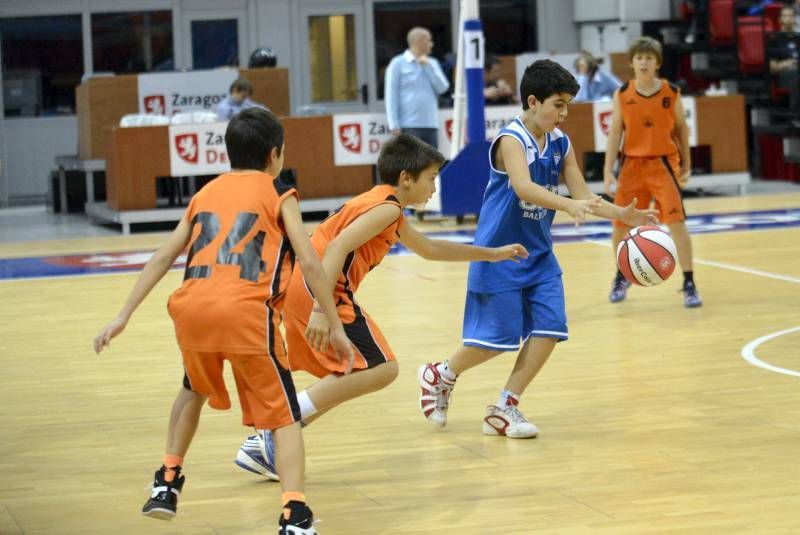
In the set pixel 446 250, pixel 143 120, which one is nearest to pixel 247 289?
pixel 446 250

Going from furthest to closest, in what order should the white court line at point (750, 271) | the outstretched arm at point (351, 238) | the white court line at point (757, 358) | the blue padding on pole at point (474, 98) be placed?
the blue padding on pole at point (474, 98) → the white court line at point (750, 271) → the white court line at point (757, 358) → the outstretched arm at point (351, 238)

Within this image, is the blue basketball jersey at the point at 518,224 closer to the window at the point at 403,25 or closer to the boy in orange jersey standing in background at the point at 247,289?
the boy in orange jersey standing in background at the point at 247,289

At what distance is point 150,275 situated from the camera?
4410 millimetres

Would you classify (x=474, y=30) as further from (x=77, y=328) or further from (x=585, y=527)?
(x=585, y=527)

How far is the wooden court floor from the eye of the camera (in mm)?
4816

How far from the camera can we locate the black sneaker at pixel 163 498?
4.47 metres

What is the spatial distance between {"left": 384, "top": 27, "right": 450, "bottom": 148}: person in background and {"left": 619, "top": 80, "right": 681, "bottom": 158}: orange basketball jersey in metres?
5.78

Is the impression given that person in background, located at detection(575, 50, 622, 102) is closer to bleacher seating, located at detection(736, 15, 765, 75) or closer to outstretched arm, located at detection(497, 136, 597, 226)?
bleacher seating, located at detection(736, 15, 765, 75)

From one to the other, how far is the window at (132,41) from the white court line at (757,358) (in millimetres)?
15152

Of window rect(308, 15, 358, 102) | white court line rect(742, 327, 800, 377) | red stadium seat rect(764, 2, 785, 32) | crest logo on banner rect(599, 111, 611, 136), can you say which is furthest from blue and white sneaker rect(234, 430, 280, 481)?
red stadium seat rect(764, 2, 785, 32)

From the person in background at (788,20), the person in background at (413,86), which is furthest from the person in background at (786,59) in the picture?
the person in background at (413,86)

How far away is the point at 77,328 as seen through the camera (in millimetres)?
9477

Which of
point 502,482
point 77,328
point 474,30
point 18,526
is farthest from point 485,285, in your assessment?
point 474,30

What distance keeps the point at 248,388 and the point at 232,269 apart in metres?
0.38
